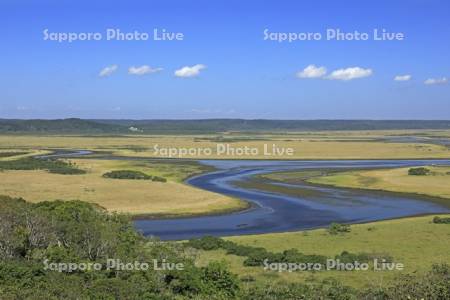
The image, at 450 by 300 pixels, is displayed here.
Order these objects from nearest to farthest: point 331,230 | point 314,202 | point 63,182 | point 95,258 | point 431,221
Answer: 1. point 95,258
2. point 331,230
3. point 431,221
4. point 314,202
5. point 63,182

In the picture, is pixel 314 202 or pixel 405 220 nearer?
pixel 405 220

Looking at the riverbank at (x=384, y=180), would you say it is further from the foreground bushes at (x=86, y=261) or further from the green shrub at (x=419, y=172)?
the foreground bushes at (x=86, y=261)

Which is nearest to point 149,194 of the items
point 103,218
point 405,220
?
point 405,220

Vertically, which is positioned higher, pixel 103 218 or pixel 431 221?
pixel 103 218

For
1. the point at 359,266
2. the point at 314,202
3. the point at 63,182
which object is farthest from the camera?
the point at 63,182

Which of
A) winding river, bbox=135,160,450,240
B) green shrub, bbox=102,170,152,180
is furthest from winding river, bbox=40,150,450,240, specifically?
green shrub, bbox=102,170,152,180

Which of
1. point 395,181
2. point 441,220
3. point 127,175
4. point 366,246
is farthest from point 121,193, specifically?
point 395,181

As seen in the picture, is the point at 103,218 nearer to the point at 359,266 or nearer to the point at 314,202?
the point at 359,266

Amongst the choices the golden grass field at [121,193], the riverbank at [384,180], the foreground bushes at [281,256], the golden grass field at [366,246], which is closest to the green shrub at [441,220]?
the golden grass field at [366,246]
